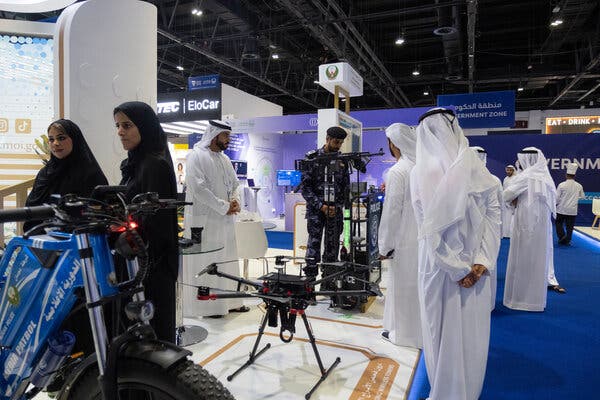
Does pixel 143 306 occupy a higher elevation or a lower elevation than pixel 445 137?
lower

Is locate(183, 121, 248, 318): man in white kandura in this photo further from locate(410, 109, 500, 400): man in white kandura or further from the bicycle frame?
the bicycle frame

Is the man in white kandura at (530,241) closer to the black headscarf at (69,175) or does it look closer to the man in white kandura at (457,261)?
the man in white kandura at (457,261)

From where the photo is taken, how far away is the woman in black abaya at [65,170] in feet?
7.34

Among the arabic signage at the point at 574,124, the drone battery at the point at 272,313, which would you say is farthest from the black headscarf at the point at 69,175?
the arabic signage at the point at 574,124

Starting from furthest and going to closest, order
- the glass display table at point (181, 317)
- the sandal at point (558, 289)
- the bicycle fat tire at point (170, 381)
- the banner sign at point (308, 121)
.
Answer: the banner sign at point (308, 121), the sandal at point (558, 289), the glass display table at point (181, 317), the bicycle fat tire at point (170, 381)

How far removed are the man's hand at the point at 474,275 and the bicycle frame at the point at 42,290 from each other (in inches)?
60.6

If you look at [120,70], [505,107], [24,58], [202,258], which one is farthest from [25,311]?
[505,107]

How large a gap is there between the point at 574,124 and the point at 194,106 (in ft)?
43.1

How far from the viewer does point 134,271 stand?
119cm

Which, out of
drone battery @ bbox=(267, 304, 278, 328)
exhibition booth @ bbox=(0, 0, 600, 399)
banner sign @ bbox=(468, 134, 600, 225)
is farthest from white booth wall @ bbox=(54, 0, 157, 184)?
banner sign @ bbox=(468, 134, 600, 225)

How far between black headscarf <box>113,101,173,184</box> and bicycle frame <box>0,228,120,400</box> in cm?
63

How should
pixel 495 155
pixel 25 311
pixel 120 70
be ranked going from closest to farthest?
pixel 25 311 → pixel 120 70 → pixel 495 155

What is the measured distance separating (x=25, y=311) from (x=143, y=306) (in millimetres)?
507

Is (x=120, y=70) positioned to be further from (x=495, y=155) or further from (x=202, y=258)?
(x=495, y=155)
